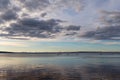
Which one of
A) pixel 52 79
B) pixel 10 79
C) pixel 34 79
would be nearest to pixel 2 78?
pixel 10 79

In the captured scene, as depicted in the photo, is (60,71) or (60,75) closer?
(60,75)

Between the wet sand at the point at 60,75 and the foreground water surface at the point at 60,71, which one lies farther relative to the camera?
the foreground water surface at the point at 60,71

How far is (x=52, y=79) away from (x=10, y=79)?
494 centimetres

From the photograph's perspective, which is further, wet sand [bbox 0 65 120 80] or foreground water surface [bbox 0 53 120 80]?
foreground water surface [bbox 0 53 120 80]

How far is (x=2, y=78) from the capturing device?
3250 cm

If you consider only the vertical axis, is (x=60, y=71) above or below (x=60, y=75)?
above

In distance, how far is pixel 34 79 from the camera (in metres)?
32.2

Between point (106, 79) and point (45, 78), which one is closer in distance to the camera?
point (106, 79)

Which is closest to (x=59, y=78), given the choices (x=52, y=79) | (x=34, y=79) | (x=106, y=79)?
(x=52, y=79)

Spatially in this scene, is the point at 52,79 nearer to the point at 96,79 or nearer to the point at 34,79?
the point at 34,79

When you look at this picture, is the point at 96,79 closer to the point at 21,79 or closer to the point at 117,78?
the point at 117,78

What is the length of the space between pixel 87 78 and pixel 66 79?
8.54ft

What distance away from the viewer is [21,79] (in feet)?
104

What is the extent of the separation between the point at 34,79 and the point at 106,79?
8.51m
